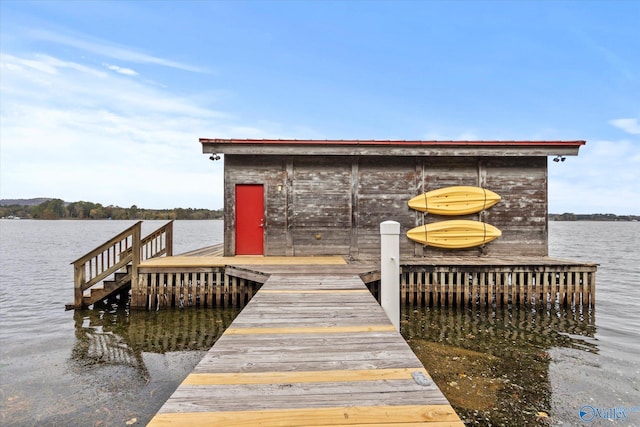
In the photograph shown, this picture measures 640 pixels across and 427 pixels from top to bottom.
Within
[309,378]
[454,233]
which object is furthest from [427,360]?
[454,233]

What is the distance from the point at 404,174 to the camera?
463 inches

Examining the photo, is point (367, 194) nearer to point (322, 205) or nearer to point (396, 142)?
point (322, 205)

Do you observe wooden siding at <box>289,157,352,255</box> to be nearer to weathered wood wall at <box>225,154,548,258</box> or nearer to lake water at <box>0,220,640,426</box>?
weathered wood wall at <box>225,154,548,258</box>

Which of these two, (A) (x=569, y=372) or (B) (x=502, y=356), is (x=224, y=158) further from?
(A) (x=569, y=372)

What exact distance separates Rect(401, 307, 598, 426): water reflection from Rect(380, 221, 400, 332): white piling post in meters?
1.40

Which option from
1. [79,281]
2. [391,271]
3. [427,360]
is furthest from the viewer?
[79,281]

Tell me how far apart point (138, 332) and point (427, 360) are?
6701mm

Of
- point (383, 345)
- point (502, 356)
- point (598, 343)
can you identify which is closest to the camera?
point (383, 345)

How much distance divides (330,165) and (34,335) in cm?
928

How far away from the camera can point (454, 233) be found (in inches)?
452

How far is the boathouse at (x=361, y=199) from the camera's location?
37.9ft

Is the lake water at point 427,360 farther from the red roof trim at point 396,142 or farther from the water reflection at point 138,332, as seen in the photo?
the red roof trim at point 396,142

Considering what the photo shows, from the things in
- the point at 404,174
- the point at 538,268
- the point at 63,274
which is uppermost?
the point at 404,174

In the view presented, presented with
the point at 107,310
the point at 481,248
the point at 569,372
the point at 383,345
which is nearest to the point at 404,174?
the point at 481,248
